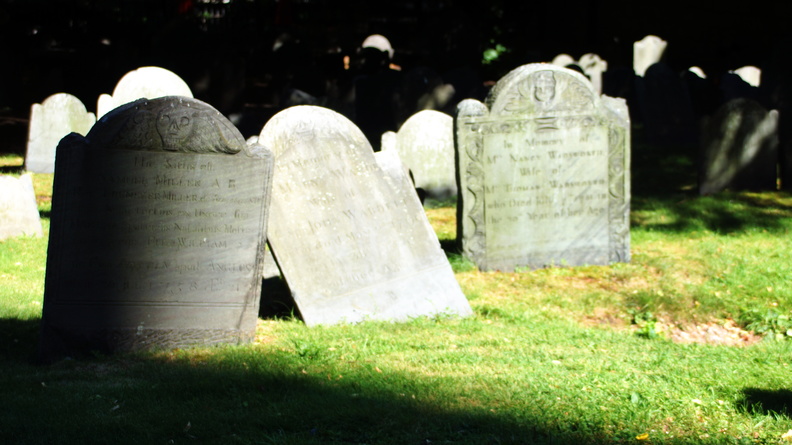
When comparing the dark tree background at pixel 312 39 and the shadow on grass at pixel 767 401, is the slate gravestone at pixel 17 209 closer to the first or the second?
the dark tree background at pixel 312 39

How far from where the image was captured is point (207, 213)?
5.43m

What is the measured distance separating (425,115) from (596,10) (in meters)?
17.8

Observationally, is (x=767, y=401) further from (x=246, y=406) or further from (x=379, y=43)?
(x=379, y=43)

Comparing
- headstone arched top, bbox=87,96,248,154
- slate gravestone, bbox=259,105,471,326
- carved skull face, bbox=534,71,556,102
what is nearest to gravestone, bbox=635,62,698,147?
carved skull face, bbox=534,71,556,102

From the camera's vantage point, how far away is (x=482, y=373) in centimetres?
486

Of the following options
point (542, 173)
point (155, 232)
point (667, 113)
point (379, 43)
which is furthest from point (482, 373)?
point (379, 43)

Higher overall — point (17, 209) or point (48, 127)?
point (48, 127)

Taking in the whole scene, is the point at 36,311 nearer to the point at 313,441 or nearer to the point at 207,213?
the point at 207,213

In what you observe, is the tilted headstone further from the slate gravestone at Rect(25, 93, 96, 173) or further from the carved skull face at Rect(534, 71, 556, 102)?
the carved skull face at Rect(534, 71, 556, 102)

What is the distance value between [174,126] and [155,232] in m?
0.68

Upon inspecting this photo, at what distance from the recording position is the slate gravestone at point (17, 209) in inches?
342

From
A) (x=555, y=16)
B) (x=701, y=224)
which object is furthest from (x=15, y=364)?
(x=555, y=16)

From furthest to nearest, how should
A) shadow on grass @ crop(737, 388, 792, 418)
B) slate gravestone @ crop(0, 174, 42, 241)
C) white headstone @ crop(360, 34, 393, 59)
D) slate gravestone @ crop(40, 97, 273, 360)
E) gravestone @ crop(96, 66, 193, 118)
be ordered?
1. white headstone @ crop(360, 34, 393, 59)
2. gravestone @ crop(96, 66, 193, 118)
3. slate gravestone @ crop(0, 174, 42, 241)
4. slate gravestone @ crop(40, 97, 273, 360)
5. shadow on grass @ crop(737, 388, 792, 418)

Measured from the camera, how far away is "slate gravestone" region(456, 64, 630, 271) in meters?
7.89
